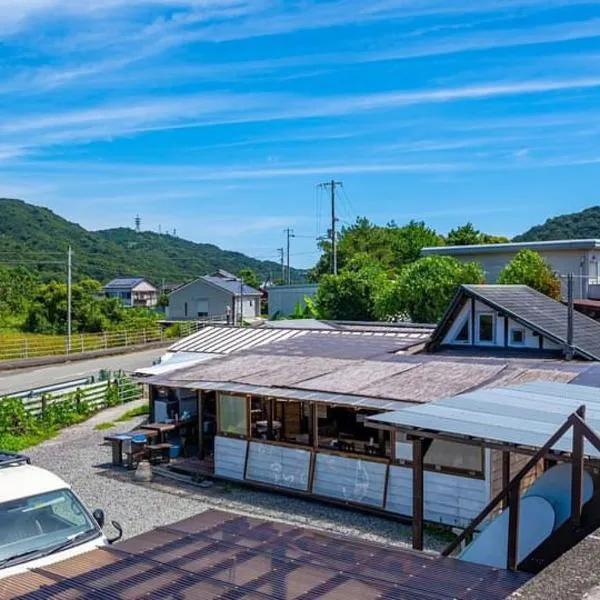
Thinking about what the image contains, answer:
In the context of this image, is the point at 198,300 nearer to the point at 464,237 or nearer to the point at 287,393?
the point at 464,237

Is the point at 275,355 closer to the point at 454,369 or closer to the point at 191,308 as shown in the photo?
the point at 454,369

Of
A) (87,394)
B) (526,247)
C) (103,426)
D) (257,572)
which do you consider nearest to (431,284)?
(526,247)

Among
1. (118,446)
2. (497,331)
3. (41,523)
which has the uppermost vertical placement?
(497,331)

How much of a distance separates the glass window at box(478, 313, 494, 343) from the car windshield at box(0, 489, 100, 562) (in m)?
13.3

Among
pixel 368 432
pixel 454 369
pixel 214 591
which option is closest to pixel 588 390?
pixel 214 591

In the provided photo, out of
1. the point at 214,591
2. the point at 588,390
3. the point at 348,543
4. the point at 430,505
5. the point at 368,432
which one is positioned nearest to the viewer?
the point at 214,591

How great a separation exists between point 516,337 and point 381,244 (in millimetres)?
42128

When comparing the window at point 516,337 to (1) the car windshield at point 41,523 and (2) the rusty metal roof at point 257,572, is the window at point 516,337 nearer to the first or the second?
(1) the car windshield at point 41,523

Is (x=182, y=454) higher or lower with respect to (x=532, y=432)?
lower

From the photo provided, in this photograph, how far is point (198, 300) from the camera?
6438cm

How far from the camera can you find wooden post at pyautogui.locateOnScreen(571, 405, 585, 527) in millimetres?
4730

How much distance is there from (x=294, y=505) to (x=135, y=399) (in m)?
12.7

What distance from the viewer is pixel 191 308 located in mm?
64625

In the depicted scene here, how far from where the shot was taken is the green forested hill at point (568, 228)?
83.9 meters
